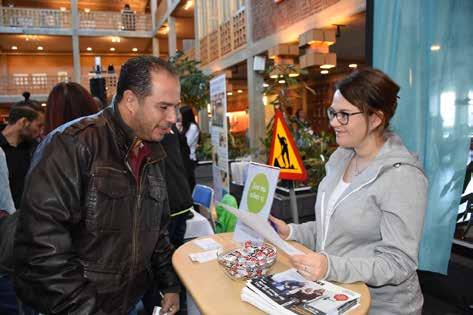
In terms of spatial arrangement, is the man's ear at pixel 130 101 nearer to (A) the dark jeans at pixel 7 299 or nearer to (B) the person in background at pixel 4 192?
(B) the person in background at pixel 4 192

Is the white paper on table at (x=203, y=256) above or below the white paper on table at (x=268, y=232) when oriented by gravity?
below

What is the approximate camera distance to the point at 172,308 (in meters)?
1.58

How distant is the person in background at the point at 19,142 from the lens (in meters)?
2.98

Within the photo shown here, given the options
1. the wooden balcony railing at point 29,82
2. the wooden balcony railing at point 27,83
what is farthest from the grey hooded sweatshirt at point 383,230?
the wooden balcony railing at point 27,83

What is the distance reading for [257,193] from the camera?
1774mm

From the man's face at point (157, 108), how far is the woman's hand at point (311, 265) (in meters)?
0.63

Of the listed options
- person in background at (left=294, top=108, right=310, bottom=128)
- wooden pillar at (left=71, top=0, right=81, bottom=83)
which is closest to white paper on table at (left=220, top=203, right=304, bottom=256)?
person in background at (left=294, top=108, right=310, bottom=128)

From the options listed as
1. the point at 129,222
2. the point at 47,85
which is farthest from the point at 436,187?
the point at 47,85

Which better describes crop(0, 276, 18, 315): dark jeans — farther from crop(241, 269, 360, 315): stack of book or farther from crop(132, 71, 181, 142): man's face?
crop(241, 269, 360, 315): stack of book

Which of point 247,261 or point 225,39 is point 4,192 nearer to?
point 247,261

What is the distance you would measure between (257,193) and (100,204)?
0.75m

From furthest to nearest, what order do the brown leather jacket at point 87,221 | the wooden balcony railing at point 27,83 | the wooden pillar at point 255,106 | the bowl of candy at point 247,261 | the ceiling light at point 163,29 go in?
the wooden balcony railing at point 27,83 → the ceiling light at point 163,29 → the wooden pillar at point 255,106 → the bowl of candy at point 247,261 → the brown leather jacket at point 87,221

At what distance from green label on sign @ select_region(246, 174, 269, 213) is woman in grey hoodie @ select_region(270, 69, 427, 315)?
0.80 ft

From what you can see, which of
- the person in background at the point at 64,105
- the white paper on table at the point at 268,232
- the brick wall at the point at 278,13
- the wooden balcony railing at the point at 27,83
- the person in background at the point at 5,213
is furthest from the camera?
the wooden balcony railing at the point at 27,83
